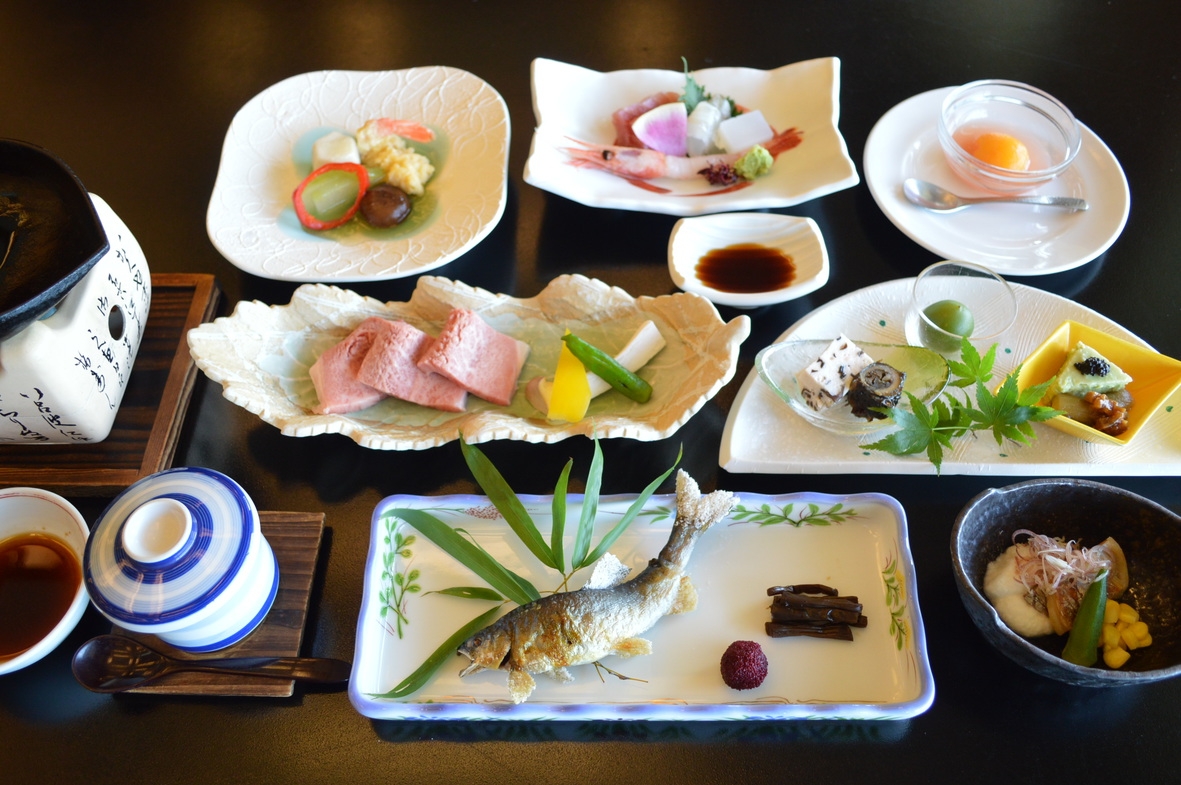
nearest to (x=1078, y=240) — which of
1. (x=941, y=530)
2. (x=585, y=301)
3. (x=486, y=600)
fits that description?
(x=941, y=530)

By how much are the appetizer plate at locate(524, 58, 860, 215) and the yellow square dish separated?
2.15ft

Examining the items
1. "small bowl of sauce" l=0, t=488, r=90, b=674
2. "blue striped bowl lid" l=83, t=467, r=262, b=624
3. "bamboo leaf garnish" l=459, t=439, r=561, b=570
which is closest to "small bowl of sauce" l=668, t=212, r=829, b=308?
"bamboo leaf garnish" l=459, t=439, r=561, b=570

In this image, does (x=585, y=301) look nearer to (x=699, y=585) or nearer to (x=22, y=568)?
(x=699, y=585)

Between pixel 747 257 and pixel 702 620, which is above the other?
pixel 747 257

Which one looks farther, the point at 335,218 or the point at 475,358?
the point at 335,218

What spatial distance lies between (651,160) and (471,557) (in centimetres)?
130

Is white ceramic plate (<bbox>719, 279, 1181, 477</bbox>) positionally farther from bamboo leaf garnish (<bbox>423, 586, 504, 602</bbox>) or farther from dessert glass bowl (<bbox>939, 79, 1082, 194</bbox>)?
dessert glass bowl (<bbox>939, 79, 1082, 194</bbox>)

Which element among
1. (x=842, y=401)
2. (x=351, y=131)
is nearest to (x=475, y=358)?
(x=842, y=401)

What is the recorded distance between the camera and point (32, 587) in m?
1.55

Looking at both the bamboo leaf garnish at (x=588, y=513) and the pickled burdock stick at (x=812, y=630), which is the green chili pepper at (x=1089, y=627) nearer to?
the pickled burdock stick at (x=812, y=630)

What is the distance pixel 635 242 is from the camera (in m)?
2.23

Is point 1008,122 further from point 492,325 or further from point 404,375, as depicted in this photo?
point 404,375

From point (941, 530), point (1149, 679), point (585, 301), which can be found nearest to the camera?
point (1149, 679)

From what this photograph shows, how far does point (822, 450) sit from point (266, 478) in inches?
49.5
